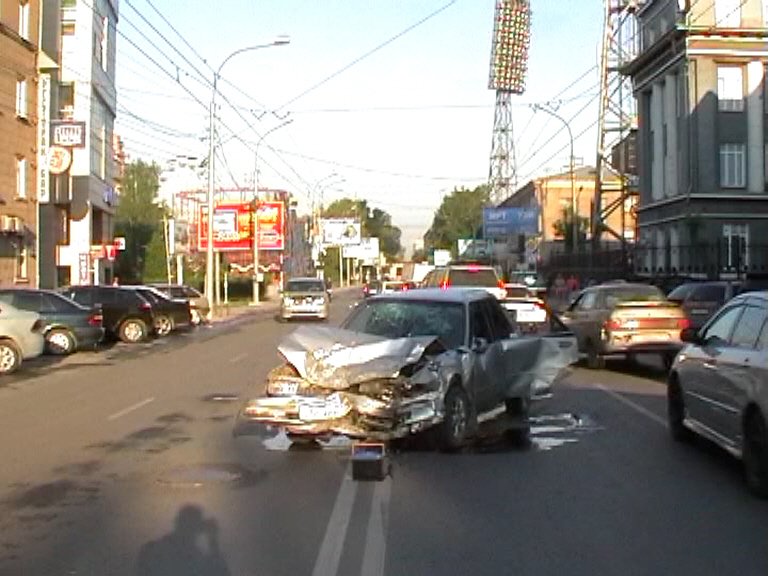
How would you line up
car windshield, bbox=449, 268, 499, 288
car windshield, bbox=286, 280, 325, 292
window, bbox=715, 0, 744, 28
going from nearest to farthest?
car windshield, bbox=449, 268, 499, 288
car windshield, bbox=286, 280, 325, 292
window, bbox=715, 0, 744, 28

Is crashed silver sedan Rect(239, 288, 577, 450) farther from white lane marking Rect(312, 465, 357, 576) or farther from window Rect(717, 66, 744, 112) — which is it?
window Rect(717, 66, 744, 112)

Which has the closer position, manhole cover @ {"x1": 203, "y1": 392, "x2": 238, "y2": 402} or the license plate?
the license plate

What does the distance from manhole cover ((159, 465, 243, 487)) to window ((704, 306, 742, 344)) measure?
4.74m

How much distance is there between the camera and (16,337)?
2339 centimetres

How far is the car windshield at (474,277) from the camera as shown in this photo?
3195 cm

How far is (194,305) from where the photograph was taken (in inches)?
1764

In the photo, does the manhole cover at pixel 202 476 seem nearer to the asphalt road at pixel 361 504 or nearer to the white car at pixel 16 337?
the asphalt road at pixel 361 504

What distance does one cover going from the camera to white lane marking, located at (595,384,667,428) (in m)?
14.8

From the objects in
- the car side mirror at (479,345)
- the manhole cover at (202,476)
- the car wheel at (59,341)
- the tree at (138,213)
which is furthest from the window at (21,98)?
the tree at (138,213)

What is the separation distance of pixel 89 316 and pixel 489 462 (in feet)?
60.2

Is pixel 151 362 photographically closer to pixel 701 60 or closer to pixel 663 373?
pixel 663 373

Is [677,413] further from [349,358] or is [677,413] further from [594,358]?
[594,358]

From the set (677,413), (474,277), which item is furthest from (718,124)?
(677,413)

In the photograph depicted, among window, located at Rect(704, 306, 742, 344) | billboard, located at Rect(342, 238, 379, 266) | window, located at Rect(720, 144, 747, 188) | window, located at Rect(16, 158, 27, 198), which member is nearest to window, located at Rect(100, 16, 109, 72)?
window, located at Rect(16, 158, 27, 198)
